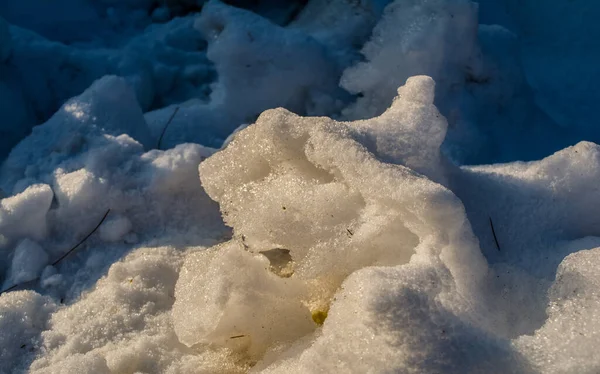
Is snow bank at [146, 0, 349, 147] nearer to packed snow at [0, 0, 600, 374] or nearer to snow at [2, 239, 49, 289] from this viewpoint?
packed snow at [0, 0, 600, 374]

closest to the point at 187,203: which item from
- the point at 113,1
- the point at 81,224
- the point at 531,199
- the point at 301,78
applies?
the point at 81,224

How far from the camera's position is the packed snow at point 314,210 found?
1197mm

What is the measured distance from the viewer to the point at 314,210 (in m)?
1.37

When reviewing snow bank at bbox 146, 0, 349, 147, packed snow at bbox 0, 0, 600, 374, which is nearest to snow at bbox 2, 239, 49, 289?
packed snow at bbox 0, 0, 600, 374

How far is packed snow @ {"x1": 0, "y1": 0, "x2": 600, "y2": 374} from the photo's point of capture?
1.20 meters

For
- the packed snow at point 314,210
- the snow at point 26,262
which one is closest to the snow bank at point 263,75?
the packed snow at point 314,210

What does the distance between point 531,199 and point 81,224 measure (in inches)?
51.7

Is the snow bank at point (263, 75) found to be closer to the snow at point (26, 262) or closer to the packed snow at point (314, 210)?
the packed snow at point (314, 210)

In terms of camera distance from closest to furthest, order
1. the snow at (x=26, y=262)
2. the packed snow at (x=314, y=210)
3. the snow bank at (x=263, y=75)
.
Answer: the packed snow at (x=314, y=210), the snow at (x=26, y=262), the snow bank at (x=263, y=75)

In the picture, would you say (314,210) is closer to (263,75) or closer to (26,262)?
(26,262)

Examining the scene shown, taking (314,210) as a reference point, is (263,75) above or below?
below

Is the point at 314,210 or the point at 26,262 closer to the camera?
the point at 314,210

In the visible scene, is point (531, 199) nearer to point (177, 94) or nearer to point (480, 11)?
point (480, 11)

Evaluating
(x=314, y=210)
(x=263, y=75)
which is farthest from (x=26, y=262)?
(x=263, y=75)
